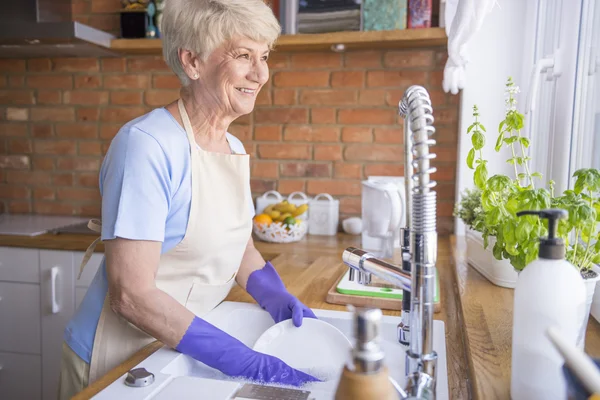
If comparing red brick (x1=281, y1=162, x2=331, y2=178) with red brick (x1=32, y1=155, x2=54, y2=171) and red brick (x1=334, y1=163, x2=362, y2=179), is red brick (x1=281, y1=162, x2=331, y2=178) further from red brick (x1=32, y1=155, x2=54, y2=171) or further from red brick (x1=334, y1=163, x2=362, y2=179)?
red brick (x1=32, y1=155, x2=54, y2=171)

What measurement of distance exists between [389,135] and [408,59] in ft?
1.06

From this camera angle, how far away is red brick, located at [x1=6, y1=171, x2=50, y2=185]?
2.65 meters

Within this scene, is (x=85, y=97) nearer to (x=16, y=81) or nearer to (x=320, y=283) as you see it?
(x=16, y=81)

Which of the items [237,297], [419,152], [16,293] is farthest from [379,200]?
[16,293]

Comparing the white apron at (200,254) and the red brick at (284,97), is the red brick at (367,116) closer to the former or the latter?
the red brick at (284,97)

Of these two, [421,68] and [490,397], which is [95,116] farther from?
[490,397]

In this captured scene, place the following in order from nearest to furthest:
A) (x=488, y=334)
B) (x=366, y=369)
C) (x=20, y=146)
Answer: (x=366, y=369) < (x=488, y=334) < (x=20, y=146)

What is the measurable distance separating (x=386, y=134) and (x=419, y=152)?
172 centimetres

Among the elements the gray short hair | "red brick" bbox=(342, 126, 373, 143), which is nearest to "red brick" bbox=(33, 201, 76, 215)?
"red brick" bbox=(342, 126, 373, 143)

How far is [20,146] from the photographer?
8.73 feet

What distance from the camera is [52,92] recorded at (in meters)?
2.60

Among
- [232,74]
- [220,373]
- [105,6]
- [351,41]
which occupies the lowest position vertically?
[220,373]

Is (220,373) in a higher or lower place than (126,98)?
lower

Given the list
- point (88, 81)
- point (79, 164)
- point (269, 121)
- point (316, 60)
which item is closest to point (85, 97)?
point (88, 81)
